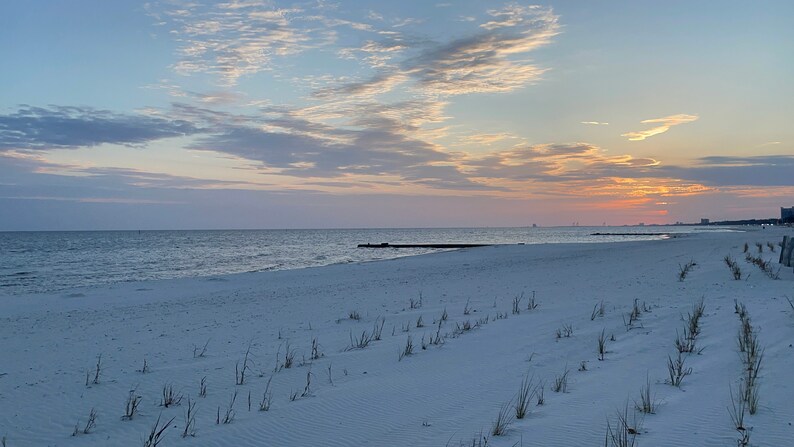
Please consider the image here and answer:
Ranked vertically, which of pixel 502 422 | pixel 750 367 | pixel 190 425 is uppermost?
pixel 750 367

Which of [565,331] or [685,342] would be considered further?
[565,331]

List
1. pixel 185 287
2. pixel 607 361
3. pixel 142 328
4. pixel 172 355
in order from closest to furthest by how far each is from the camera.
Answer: pixel 607 361
pixel 172 355
pixel 142 328
pixel 185 287

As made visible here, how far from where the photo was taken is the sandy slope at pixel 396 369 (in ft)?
16.3

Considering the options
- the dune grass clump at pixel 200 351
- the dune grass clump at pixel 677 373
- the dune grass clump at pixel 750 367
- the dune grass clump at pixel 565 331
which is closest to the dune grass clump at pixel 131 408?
the dune grass clump at pixel 200 351

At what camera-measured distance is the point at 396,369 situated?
24.3 feet

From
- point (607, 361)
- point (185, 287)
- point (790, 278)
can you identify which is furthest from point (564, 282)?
point (185, 287)

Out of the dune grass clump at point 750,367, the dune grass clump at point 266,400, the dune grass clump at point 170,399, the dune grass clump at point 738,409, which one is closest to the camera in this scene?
the dune grass clump at point 738,409

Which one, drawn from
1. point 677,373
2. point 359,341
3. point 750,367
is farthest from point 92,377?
point 750,367

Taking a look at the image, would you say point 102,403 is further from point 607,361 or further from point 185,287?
point 185,287

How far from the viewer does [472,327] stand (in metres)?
10.2

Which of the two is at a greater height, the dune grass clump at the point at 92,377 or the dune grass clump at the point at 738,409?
the dune grass clump at the point at 738,409

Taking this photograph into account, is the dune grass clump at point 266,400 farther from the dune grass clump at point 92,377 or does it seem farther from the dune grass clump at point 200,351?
the dune grass clump at point 200,351

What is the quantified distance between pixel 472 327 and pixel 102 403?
6139 mm

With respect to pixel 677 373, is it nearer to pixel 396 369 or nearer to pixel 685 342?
pixel 685 342
